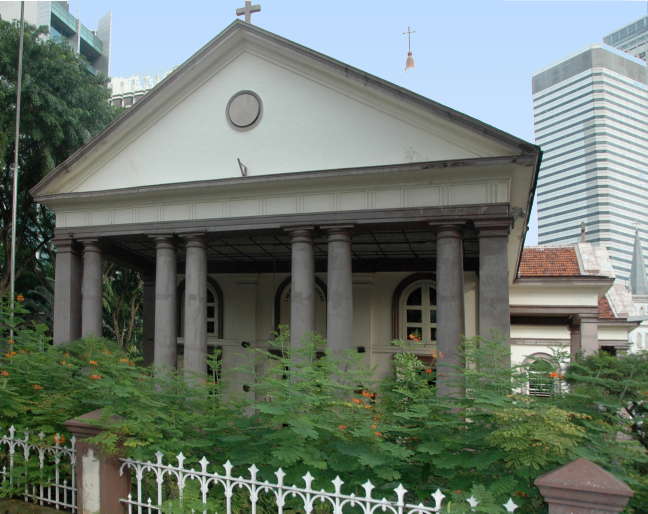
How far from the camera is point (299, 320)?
14172mm

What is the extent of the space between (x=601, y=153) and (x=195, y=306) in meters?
131

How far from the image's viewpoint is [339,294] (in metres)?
13.9

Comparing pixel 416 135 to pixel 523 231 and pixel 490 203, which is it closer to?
pixel 490 203

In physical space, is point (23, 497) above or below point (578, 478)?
below

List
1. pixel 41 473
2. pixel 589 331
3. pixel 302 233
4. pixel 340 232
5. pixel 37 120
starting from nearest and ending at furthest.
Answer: pixel 41 473 < pixel 340 232 < pixel 302 233 < pixel 589 331 < pixel 37 120

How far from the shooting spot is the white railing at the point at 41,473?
24.8 ft

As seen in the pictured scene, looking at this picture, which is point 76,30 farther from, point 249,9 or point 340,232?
point 340,232

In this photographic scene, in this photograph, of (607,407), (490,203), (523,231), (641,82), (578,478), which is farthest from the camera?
(641,82)

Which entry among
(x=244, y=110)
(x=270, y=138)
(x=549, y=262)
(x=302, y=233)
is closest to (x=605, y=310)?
(x=549, y=262)

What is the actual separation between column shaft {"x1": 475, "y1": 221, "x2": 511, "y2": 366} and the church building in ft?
0.10

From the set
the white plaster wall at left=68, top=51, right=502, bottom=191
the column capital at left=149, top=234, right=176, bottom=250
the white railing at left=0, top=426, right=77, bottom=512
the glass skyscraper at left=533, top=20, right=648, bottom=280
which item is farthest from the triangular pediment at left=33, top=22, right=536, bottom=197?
the glass skyscraper at left=533, top=20, right=648, bottom=280

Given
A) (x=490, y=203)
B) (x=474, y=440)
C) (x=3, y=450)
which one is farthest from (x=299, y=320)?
(x=474, y=440)

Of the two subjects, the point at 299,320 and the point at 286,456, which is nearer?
the point at 286,456

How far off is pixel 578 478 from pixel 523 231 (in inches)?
512
